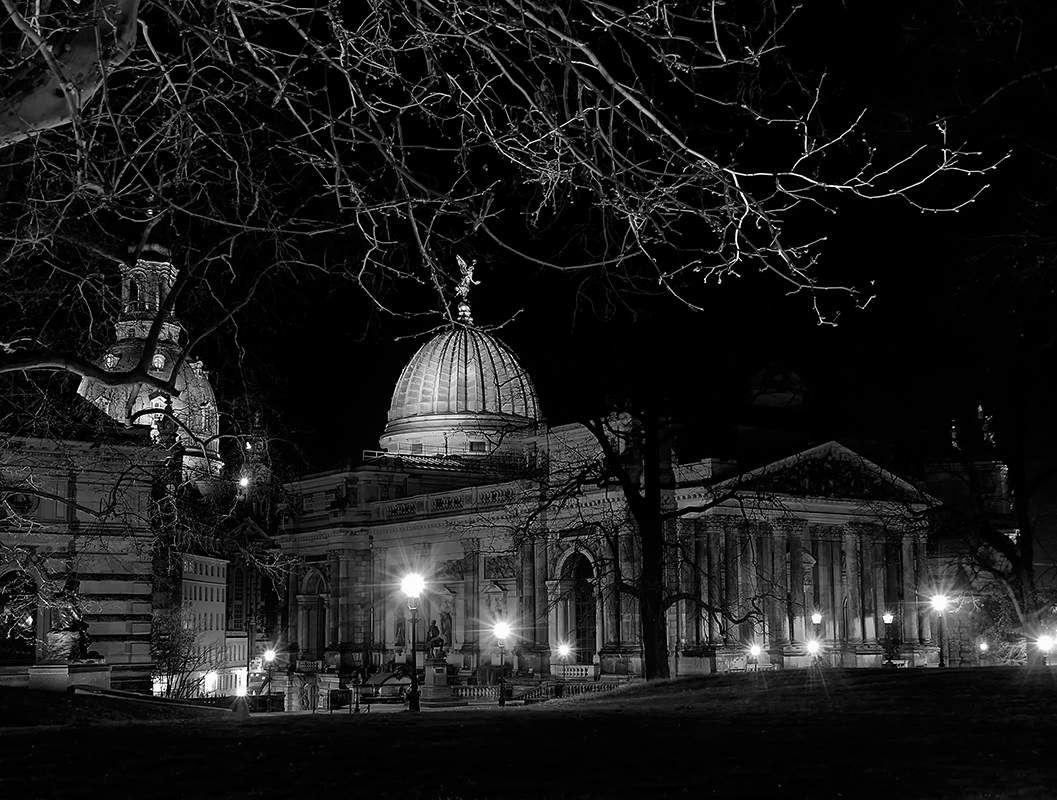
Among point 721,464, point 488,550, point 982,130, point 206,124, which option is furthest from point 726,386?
point 488,550

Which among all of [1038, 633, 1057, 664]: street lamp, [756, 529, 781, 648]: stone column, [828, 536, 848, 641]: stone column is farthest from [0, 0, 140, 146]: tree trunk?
[828, 536, 848, 641]: stone column

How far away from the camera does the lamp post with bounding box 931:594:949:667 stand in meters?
71.2

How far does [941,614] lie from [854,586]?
6719mm

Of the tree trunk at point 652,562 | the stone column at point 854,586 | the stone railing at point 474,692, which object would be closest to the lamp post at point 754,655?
the stone column at point 854,586

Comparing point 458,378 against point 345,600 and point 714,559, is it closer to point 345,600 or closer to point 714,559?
point 345,600

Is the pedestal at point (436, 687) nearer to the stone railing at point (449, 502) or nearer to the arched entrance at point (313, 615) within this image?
the stone railing at point (449, 502)

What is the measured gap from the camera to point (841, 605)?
245ft

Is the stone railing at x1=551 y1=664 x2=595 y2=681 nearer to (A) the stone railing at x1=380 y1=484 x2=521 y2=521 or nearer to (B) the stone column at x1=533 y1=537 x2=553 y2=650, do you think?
(B) the stone column at x1=533 y1=537 x2=553 y2=650

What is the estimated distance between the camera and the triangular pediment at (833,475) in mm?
67188

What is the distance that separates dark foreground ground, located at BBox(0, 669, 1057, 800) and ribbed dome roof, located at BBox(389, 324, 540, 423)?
8605cm

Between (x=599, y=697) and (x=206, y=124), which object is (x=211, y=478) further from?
(x=599, y=697)

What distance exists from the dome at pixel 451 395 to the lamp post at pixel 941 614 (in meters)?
37.4

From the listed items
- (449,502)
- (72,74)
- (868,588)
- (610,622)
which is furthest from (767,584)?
(72,74)

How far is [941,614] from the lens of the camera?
77.4 m
